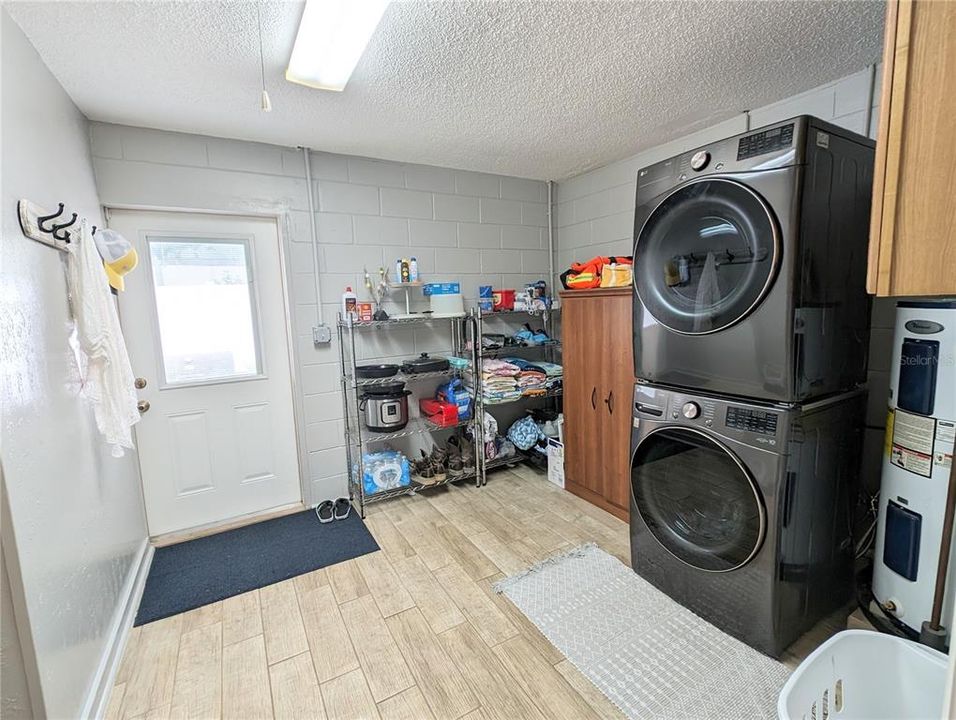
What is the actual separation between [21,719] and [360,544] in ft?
4.82

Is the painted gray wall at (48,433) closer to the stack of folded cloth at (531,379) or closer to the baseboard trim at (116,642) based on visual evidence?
the baseboard trim at (116,642)

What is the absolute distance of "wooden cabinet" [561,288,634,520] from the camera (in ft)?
8.27

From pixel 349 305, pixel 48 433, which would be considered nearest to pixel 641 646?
pixel 48 433

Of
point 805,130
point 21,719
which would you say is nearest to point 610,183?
point 805,130

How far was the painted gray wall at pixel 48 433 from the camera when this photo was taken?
3.97ft

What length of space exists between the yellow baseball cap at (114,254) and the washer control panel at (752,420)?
257 cm

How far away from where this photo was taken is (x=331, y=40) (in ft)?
5.16

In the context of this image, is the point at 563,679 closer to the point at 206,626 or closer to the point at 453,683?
the point at 453,683

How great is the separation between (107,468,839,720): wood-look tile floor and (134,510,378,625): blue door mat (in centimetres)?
9

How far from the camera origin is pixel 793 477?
4.99 feet

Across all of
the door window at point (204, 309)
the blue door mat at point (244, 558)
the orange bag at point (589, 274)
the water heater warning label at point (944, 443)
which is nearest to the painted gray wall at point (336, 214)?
the door window at point (204, 309)

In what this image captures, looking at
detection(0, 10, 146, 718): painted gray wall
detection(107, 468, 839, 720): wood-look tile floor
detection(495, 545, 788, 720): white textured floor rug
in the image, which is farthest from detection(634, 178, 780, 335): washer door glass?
detection(0, 10, 146, 718): painted gray wall

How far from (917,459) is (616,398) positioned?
4.16 feet

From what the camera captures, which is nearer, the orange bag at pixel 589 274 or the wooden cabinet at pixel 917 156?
the wooden cabinet at pixel 917 156
